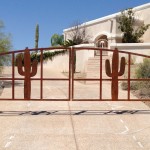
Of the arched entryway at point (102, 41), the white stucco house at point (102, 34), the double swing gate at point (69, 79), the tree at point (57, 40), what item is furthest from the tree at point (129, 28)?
the tree at point (57, 40)

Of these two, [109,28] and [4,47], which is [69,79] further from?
[109,28]

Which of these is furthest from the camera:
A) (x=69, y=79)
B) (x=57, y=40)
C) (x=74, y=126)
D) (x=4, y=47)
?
(x=57, y=40)

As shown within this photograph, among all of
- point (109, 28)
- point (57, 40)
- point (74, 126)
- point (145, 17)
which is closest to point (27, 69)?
point (74, 126)

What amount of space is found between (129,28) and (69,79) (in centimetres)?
2055

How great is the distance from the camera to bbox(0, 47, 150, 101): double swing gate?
10953 millimetres

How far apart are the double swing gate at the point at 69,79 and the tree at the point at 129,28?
4340 millimetres

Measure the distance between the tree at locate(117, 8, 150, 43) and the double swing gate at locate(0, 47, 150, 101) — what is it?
4.34 metres

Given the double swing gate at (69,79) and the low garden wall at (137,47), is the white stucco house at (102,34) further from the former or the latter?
the low garden wall at (137,47)

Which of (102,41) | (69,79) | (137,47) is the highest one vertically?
(102,41)

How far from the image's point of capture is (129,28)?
100 ft

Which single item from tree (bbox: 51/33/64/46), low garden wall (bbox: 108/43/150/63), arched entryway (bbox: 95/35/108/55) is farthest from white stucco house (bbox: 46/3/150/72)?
tree (bbox: 51/33/64/46)

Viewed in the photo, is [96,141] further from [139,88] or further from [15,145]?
[139,88]

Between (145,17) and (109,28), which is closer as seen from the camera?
(109,28)

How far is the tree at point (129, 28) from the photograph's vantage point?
3052 cm
